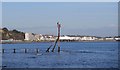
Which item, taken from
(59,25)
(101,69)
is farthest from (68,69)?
(59,25)

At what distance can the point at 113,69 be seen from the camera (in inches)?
2096

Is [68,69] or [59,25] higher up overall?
[59,25]

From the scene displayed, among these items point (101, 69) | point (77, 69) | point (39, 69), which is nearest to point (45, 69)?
point (39, 69)

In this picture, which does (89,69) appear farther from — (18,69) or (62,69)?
(18,69)

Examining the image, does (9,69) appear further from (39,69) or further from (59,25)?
(59,25)

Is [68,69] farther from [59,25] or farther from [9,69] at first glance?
[59,25]

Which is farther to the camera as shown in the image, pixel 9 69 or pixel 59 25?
pixel 59 25

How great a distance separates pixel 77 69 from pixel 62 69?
78.3 inches

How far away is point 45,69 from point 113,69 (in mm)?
9107

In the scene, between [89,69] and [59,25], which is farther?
[59,25]

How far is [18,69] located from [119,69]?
13426mm

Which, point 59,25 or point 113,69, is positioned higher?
point 59,25

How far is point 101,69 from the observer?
5325cm

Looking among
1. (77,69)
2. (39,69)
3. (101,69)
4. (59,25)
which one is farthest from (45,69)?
(59,25)
